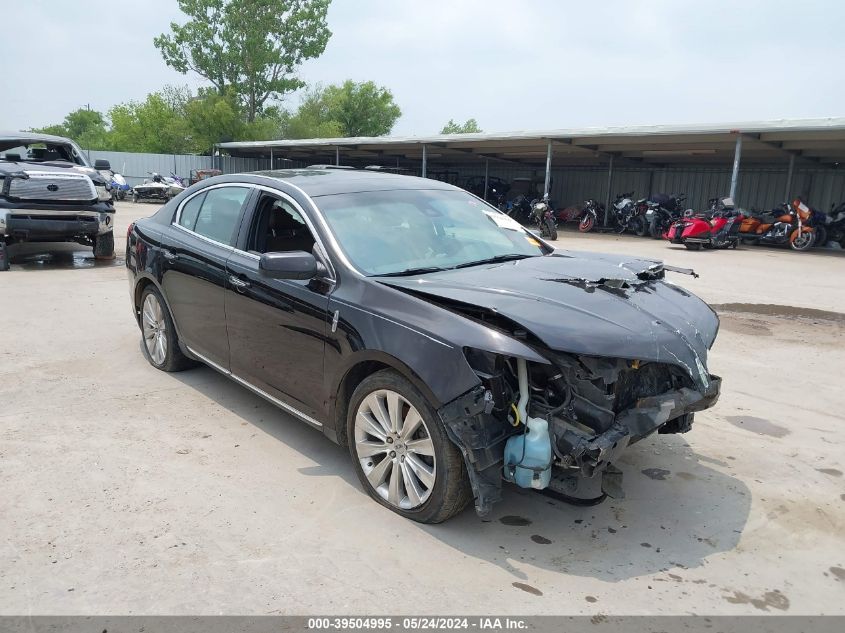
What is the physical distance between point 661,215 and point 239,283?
1890 centimetres

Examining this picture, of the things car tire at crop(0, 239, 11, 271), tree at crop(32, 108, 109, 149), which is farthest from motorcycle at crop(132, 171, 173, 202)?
tree at crop(32, 108, 109, 149)

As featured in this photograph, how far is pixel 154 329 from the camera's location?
17.5 ft

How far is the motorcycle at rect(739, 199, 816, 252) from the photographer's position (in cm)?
1697

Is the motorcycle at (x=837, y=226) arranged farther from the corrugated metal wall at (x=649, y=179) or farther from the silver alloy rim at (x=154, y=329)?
the silver alloy rim at (x=154, y=329)

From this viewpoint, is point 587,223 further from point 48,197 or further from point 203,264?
point 203,264

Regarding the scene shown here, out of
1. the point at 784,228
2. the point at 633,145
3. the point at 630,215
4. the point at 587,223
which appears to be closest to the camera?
the point at 784,228

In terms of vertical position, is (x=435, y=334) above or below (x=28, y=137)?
below

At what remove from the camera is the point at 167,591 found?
2.61 m

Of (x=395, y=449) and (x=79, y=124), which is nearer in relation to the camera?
(x=395, y=449)

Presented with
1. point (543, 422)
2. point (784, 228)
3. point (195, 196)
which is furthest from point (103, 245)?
point (784, 228)

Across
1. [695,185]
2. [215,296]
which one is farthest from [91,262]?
[695,185]

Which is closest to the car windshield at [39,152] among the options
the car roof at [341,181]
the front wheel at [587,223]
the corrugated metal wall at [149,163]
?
the car roof at [341,181]

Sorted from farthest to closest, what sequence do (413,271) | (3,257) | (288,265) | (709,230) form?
1. (709,230)
2. (3,257)
3. (413,271)
4. (288,265)
